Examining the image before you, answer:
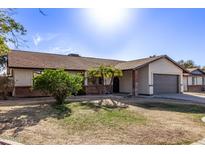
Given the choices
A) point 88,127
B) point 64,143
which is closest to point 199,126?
point 88,127

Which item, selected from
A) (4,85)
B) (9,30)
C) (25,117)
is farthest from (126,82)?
(25,117)

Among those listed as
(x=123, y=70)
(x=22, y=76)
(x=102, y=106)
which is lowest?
(x=102, y=106)

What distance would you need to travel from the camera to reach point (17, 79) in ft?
61.9

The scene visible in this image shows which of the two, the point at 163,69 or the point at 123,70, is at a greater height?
the point at 163,69

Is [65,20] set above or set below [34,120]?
above

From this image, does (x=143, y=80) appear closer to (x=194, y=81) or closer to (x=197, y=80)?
(x=194, y=81)

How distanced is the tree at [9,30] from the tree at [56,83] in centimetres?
234

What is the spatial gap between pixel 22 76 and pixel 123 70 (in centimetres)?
972

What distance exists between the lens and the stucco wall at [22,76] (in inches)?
741

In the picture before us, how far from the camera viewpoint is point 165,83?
24.7 meters

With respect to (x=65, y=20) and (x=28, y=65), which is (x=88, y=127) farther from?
(x=28, y=65)

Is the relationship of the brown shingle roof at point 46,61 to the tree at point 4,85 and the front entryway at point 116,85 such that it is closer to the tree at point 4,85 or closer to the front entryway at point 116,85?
the tree at point 4,85

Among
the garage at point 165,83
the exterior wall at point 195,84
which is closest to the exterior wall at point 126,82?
the garage at point 165,83
